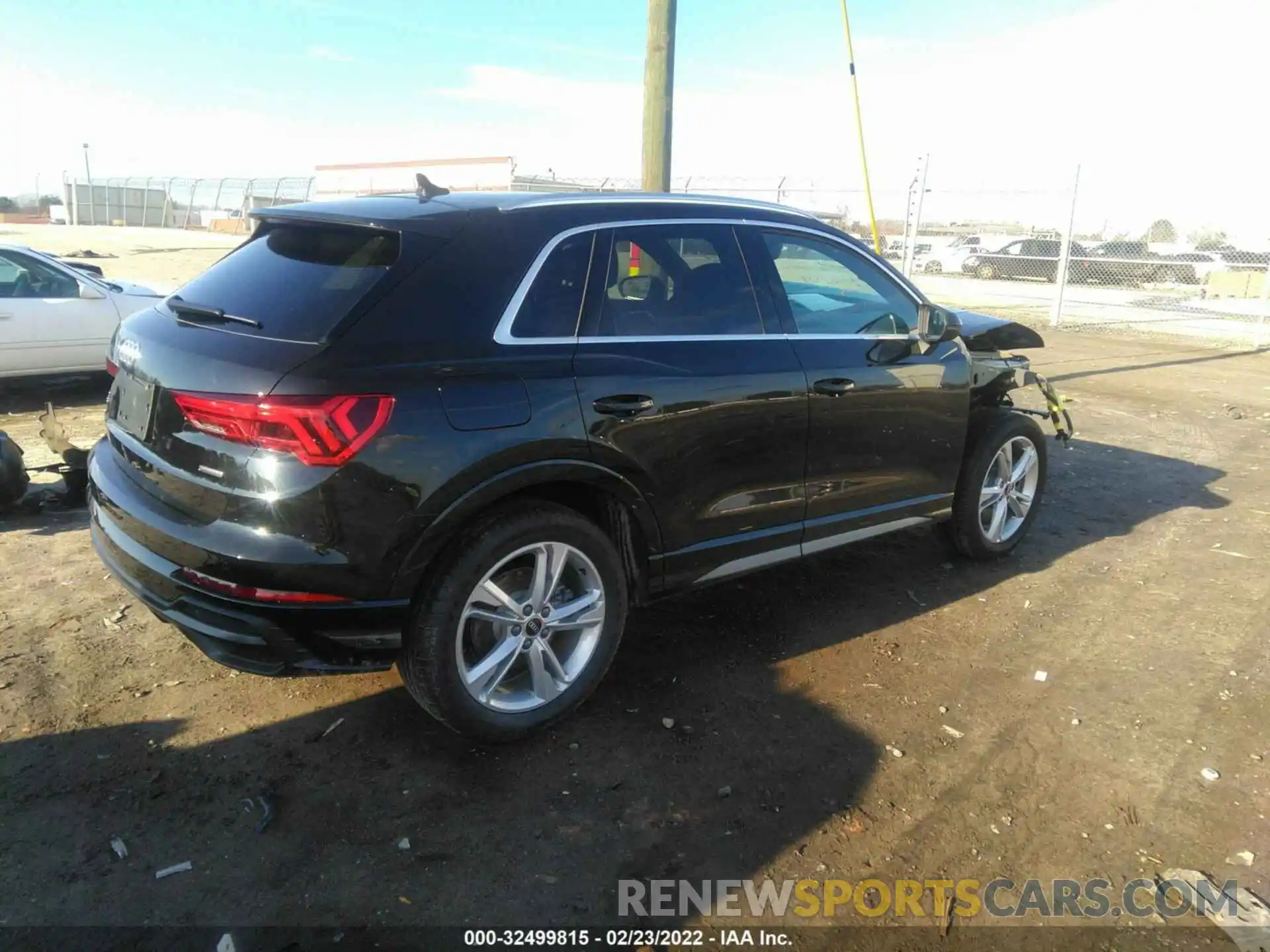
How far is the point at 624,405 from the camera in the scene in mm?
3250

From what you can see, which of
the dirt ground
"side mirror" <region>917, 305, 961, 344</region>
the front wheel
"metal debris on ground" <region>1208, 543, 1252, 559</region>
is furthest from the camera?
"metal debris on ground" <region>1208, 543, 1252, 559</region>

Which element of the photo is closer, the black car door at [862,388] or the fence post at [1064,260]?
the black car door at [862,388]

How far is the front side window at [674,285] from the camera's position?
11.0 feet

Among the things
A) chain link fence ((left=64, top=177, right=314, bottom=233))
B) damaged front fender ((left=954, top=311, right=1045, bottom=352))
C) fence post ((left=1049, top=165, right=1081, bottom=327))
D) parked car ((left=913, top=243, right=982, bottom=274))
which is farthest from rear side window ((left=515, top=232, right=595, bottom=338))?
chain link fence ((left=64, top=177, right=314, bottom=233))

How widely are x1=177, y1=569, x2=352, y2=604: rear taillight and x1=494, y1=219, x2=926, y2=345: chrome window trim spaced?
3.19ft

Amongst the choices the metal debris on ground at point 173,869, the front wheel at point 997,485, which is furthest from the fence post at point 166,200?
the metal debris on ground at point 173,869

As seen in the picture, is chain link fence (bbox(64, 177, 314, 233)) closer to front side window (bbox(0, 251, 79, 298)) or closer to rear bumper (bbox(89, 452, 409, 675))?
front side window (bbox(0, 251, 79, 298))

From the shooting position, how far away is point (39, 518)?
5.20 meters

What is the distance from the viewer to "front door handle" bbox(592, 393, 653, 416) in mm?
3193

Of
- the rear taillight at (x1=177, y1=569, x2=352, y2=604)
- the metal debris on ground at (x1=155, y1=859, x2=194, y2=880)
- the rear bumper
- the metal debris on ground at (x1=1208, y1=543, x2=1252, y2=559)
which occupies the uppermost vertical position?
the rear taillight at (x1=177, y1=569, x2=352, y2=604)

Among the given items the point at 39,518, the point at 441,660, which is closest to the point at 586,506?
the point at 441,660

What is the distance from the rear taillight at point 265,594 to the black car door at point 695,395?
3.31ft

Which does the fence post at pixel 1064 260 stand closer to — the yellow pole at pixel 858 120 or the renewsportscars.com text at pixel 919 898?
the yellow pole at pixel 858 120

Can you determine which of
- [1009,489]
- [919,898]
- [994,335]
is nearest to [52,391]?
[994,335]
